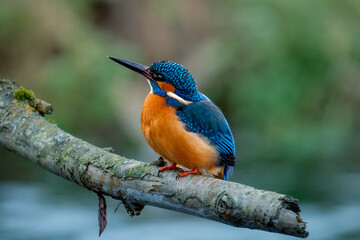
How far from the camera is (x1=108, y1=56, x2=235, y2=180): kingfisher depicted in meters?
2.88

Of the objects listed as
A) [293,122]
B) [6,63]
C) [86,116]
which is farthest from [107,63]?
[293,122]

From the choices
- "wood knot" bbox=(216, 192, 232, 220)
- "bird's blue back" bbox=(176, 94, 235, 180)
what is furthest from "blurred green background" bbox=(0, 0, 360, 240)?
"wood knot" bbox=(216, 192, 232, 220)

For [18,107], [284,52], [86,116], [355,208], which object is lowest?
[18,107]

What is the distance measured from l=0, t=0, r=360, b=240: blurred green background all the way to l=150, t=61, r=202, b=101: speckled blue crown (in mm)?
8457

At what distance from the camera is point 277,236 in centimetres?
913

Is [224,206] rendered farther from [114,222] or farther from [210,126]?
[114,222]

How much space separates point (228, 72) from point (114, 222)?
673 cm

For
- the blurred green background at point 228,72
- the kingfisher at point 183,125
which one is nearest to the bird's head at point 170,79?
the kingfisher at point 183,125

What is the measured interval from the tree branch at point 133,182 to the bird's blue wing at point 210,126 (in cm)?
62

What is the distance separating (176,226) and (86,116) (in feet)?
14.5

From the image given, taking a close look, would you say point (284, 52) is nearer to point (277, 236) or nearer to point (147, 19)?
point (147, 19)

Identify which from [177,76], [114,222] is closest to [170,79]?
[177,76]

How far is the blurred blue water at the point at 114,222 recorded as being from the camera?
9164 millimetres

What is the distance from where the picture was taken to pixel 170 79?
3.07 m
